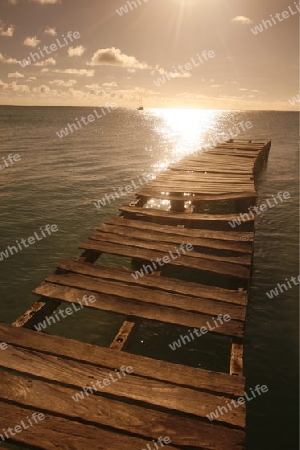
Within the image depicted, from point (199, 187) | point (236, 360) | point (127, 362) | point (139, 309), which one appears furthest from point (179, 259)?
point (199, 187)

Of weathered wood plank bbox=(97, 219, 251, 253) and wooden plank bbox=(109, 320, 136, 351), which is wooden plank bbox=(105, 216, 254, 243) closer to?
weathered wood plank bbox=(97, 219, 251, 253)

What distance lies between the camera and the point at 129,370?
3.47 m

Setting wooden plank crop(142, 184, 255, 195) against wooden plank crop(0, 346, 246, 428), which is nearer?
wooden plank crop(0, 346, 246, 428)

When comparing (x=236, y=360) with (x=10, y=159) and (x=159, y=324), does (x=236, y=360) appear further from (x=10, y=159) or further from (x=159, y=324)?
(x=10, y=159)

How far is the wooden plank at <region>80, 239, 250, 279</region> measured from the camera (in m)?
5.50

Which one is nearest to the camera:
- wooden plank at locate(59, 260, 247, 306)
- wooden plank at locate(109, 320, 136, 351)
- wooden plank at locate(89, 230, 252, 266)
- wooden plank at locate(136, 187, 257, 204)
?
wooden plank at locate(109, 320, 136, 351)

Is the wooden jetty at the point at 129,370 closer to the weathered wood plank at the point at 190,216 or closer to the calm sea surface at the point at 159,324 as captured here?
the weathered wood plank at the point at 190,216

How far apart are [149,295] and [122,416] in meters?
1.90

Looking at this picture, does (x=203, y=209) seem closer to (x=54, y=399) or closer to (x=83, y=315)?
(x=83, y=315)

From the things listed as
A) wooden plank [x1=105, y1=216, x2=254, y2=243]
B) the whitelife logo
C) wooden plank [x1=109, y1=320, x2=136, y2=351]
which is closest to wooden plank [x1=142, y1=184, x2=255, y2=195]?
wooden plank [x1=105, y1=216, x2=254, y2=243]

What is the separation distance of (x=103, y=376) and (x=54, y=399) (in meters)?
0.52

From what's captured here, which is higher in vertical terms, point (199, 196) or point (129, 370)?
point (129, 370)

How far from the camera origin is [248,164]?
45.3 ft

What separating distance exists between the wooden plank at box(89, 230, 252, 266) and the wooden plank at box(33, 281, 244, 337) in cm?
172
